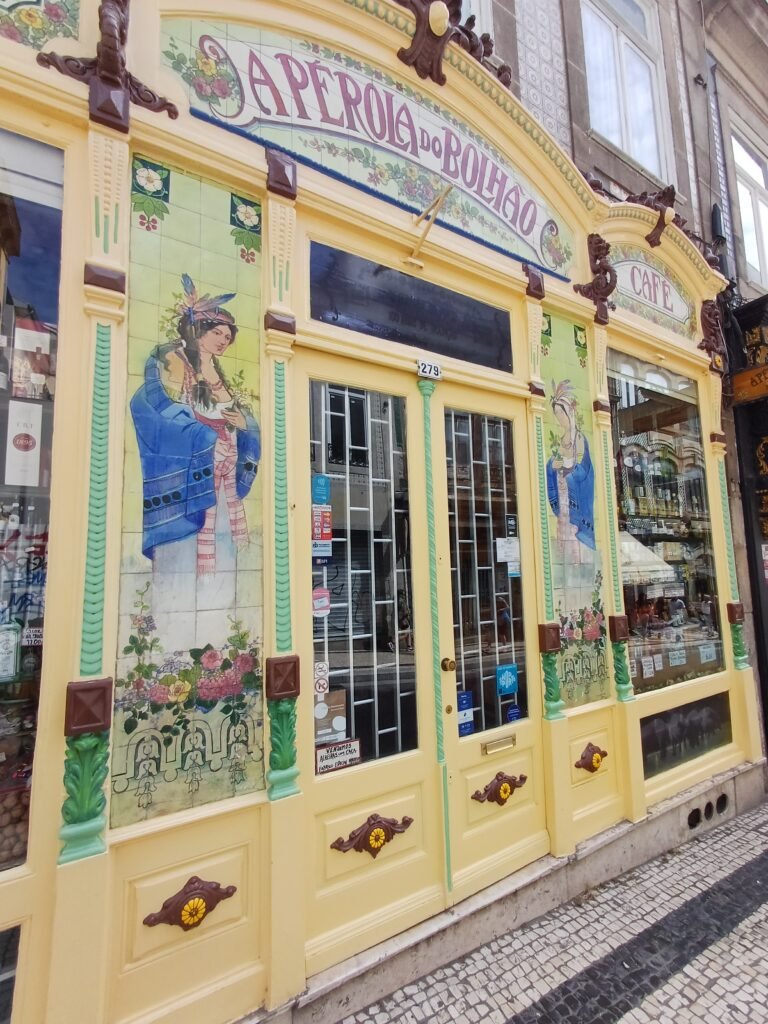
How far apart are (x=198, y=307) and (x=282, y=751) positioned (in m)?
2.06

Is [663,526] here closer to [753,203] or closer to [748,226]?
[748,226]

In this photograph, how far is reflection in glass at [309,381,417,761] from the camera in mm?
2641

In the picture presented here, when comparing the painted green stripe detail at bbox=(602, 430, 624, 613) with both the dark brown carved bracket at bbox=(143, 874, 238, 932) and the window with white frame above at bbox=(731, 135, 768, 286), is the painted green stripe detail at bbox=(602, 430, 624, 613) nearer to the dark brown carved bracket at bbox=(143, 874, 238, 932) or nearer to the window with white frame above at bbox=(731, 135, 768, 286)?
the dark brown carved bracket at bbox=(143, 874, 238, 932)

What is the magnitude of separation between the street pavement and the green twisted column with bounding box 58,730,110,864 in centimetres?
147

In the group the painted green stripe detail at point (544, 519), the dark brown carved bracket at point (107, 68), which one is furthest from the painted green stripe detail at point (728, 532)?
the dark brown carved bracket at point (107, 68)

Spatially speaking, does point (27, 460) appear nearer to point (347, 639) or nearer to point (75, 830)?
point (75, 830)

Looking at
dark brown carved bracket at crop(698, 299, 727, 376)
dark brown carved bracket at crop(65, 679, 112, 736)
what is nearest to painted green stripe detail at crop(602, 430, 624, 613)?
dark brown carved bracket at crop(698, 299, 727, 376)

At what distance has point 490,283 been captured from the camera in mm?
3471

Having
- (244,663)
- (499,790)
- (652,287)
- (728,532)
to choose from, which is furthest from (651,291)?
(244,663)

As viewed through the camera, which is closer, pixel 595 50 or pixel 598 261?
pixel 598 261

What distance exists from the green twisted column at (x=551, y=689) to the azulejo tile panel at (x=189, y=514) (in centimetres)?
193

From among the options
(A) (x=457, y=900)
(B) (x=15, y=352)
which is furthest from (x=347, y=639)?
(B) (x=15, y=352)

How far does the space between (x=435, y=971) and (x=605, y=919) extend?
1.12 metres

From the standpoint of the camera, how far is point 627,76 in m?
5.27
